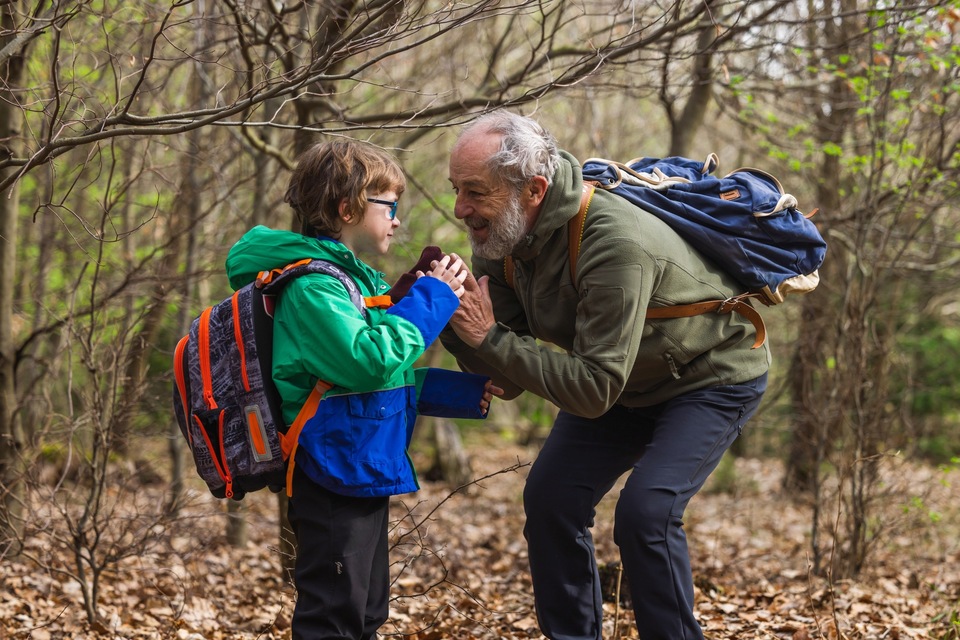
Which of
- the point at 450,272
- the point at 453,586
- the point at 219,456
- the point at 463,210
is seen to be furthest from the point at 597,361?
the point at 453,586

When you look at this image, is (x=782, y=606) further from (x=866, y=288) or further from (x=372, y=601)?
(x=372, y=601)

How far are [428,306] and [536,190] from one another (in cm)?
70

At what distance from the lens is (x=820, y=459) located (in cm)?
597

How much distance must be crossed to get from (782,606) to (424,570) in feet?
7.91

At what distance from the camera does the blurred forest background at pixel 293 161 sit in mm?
3656

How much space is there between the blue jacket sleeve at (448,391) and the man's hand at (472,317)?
7.1 inches

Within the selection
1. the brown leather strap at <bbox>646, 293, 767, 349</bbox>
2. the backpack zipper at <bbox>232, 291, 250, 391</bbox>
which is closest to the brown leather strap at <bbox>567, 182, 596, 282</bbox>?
the brown leather strap at <bbox>646, 293, 767, 349</bbox>

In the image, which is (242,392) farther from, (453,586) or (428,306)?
(453,586)

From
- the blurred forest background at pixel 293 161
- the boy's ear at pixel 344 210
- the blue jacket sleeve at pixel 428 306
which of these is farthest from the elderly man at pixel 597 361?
the boy's ear at pixel 344 210

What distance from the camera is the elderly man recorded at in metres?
3.05

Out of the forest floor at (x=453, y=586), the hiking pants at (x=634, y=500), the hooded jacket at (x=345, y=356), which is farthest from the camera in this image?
the forest floor at (x=453, y=586)

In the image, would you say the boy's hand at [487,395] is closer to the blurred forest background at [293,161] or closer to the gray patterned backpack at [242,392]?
the gray patterned backpack at [242,392]

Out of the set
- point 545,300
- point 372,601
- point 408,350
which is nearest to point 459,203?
point 545,300

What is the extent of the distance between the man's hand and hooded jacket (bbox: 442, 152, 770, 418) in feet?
0.12
